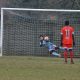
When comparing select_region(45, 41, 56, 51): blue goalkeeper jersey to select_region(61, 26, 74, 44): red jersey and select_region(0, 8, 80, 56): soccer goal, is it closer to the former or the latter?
select_region(0, 8, 80, 56): soccer goal

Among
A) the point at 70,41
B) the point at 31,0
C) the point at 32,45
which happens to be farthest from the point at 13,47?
the point at 31,0

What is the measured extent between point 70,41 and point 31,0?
28.3m

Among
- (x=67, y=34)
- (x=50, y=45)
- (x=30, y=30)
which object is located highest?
(x=30, y=30)

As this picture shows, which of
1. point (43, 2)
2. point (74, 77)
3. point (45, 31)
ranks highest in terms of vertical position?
point (43, 2)

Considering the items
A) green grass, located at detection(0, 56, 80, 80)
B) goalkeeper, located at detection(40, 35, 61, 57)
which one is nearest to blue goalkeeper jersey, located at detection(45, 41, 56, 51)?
goalkeeper, located at detection(40, 35, 61, 57)

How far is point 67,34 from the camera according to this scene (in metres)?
21.6

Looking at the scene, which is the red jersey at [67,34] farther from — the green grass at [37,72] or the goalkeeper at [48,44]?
the goalkeeper at [48,44]

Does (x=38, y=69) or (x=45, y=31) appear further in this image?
(x=45, y=31)

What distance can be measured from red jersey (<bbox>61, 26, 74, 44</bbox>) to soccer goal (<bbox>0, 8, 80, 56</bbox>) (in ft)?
14.8

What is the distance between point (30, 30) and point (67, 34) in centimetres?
531

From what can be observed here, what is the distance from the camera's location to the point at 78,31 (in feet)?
86.8

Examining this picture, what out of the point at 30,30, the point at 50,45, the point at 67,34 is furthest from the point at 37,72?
the point at 30,30

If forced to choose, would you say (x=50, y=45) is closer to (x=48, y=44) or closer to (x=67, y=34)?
(x=48, y=44)

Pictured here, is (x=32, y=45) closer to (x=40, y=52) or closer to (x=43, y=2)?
(x=40, y=52)
